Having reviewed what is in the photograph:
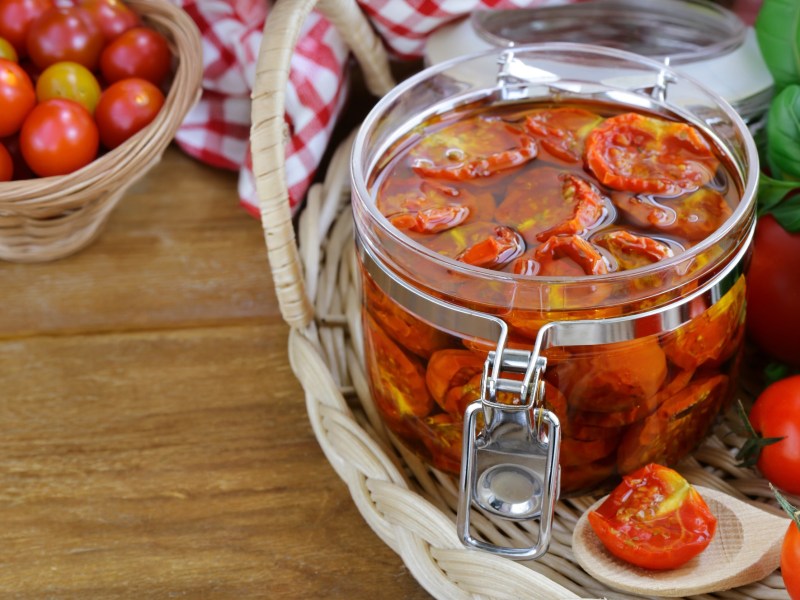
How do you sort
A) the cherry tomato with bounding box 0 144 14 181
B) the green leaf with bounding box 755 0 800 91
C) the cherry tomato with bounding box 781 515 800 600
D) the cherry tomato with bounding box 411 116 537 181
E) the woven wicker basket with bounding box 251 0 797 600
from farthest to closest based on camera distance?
the cherry tomato with bounding box 0 144 14 181 < the green leaf with bounding box 755 0 800 91 < the cherry tomato with bounding box 411 116 537 181 < the woven wicker basket with bounding box 251 0 797 600 < the cherry tomato with bounding box 781 515 800 600

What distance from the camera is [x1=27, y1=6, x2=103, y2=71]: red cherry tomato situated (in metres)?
1.39

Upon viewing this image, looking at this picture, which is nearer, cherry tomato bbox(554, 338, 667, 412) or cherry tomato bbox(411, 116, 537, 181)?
cherry tomato bbox(554, 338, 667, 412)

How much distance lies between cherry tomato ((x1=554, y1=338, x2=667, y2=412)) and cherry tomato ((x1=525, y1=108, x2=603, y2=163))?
24 centimetres

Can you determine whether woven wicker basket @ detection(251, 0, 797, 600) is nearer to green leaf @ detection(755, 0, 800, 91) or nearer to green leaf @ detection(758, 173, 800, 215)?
green leaf @ detection(758, 173, 800, 215)

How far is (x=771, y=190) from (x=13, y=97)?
0.95 m

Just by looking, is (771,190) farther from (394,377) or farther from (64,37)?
(64,37)

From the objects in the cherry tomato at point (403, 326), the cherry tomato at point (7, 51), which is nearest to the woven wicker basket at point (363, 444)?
the cherry tomato at point (403, 326)

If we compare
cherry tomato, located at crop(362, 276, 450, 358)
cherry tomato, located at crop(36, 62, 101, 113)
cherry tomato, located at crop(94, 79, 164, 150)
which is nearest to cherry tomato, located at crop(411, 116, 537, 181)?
cherry tomato, located at crop(362, 276, 450, 358)

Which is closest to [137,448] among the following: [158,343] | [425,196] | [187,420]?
[187,420]

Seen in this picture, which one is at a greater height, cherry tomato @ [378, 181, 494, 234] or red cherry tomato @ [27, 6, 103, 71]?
cherry tomato @ [378, 181, 494, 234]

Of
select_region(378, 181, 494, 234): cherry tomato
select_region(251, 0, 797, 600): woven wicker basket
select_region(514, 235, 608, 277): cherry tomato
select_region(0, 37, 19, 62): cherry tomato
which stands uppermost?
select_region(514, 235, 608, 277): cherry tomato

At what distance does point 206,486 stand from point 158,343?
24cm

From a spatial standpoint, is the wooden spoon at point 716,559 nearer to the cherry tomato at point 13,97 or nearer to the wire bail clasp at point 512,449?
the wire bail clasp at point 512,449

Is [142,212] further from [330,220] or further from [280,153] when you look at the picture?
[280,153]
